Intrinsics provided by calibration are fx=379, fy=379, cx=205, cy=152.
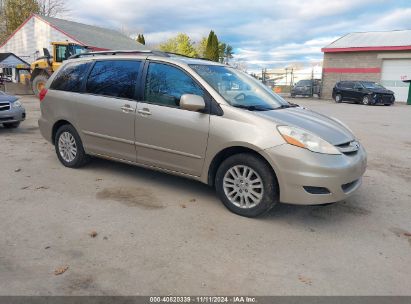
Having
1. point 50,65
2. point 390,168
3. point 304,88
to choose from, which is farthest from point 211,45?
point 390,168

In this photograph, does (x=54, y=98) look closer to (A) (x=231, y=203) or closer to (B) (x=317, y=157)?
(A) (x=231, y=203)

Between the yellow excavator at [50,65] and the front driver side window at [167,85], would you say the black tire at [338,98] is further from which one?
the front driver side window at [167,85]

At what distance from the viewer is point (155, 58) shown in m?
4.96

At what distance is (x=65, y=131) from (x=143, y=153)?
5.56 feet

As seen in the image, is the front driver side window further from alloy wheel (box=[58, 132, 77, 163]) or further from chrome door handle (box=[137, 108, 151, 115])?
alloy wheel (box=[58, 132, 77, 163])

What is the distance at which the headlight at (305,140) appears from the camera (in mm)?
3935

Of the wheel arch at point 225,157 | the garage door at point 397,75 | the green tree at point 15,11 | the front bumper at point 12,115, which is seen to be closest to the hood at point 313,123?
the wheel arch at point 225,157

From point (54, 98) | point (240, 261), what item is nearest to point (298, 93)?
point (54, 98)

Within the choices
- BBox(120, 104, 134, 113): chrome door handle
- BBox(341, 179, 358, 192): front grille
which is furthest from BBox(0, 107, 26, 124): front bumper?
BBox(341, 179, 358, 192): front grille

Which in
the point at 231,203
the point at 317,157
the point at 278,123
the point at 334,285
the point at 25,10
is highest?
the point at 25,10

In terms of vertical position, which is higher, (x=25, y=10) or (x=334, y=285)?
(x=25, y=10)

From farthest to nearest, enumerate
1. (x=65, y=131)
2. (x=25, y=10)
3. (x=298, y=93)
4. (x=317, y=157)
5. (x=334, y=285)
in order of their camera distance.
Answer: (x=25, y=10), (x=298, y=93), (x=65, y=131), (x=317, y=157), (x=334, y=285)

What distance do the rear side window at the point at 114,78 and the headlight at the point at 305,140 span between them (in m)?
2.18

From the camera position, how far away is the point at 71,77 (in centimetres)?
589
